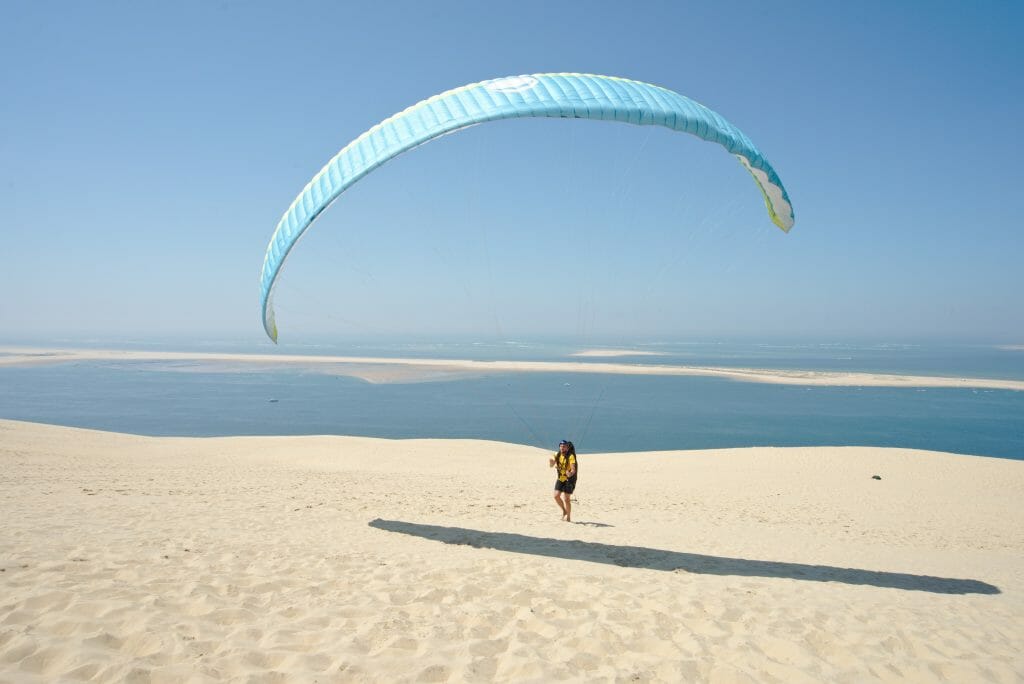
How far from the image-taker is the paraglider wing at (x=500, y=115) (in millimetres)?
7203

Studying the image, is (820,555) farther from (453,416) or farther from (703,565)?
(453,416)

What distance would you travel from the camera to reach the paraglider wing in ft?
23.6

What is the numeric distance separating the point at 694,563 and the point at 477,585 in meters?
3.19

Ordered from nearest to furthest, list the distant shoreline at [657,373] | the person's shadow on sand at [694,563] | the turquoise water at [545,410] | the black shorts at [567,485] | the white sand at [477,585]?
the white sand at [477,585] → the person's shadow on sand at [694,563] → the black shorts at [567,485] → the turquoise water at [545,410] → the distant shoreline at [657,373]

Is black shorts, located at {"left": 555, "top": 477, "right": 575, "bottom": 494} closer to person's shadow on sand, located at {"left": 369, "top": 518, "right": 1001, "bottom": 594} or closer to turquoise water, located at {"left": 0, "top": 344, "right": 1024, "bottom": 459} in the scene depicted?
person's shadow on sand, located at {"left": 369, "top": 518, "right": 1001, "bottom": 594}

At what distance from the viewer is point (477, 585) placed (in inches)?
198

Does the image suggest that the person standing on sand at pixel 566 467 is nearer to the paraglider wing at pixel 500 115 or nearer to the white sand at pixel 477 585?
the white sand at pixel 477 585

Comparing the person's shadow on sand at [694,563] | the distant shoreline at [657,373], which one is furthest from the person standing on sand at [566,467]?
the distant shoreline at [657,373]

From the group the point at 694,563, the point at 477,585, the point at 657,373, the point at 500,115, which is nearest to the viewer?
the point at 477,585

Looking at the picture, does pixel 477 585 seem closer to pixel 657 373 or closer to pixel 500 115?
pixel 500 115

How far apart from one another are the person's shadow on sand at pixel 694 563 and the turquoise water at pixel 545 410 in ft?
53.5

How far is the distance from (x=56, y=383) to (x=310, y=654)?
58.6 m

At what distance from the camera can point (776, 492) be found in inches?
540

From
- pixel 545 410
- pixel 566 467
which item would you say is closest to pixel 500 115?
pixel 566 467
